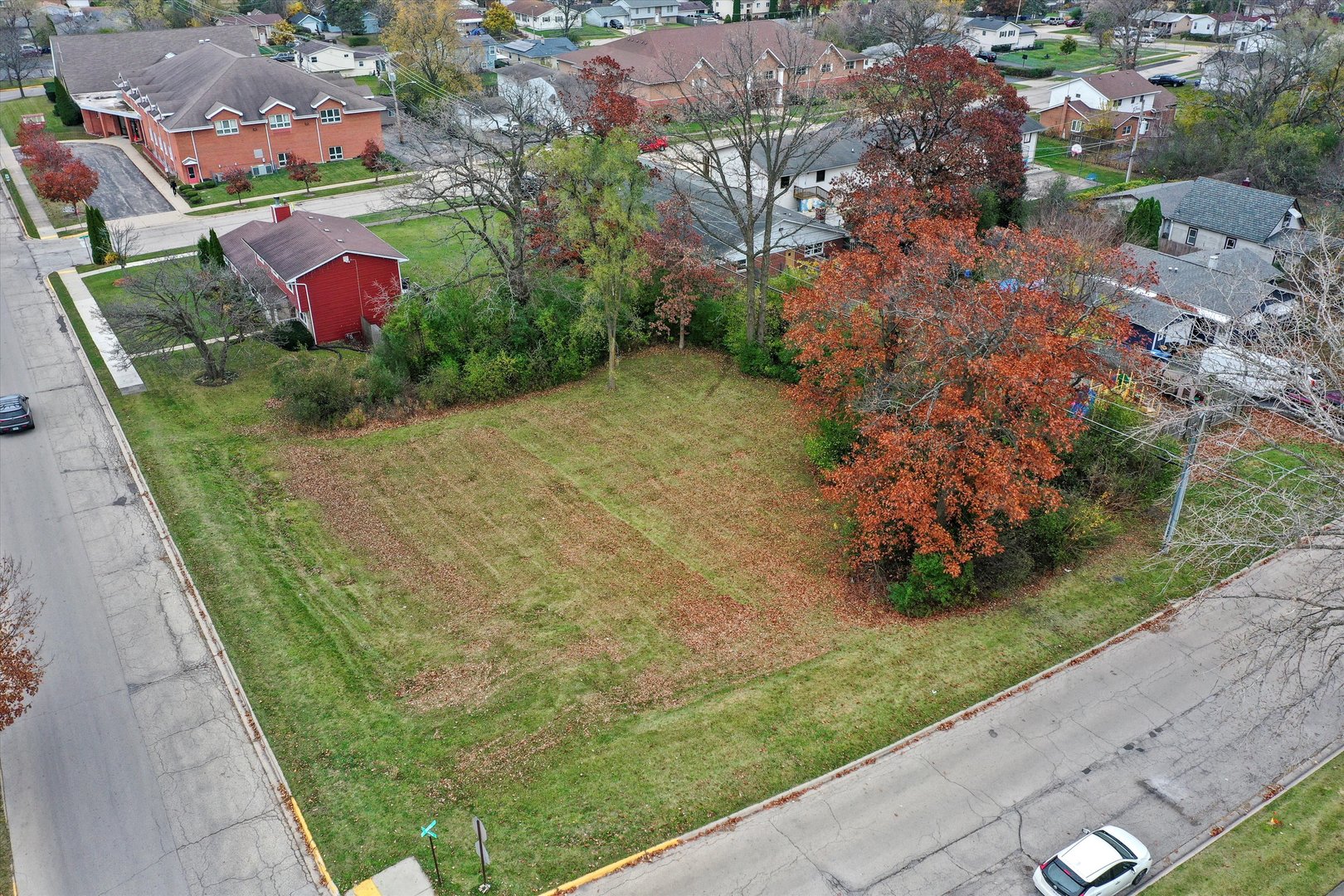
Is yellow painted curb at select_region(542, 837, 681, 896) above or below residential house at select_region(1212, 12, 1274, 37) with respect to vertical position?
below

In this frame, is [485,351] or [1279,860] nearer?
[1279,860]

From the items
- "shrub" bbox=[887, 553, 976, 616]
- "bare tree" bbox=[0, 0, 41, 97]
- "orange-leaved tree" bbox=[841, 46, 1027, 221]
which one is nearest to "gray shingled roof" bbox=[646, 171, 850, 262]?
"orange-leaved tree" bbox=[841, 46, 1027, 221]

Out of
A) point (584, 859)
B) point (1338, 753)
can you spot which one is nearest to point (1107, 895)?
point (1338, 753)

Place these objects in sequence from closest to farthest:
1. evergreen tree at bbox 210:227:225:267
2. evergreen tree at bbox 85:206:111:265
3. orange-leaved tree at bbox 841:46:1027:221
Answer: orange-leaved tree at bbox 841:46:1027:221, evergreen tree at bbox 210:227:225:267, evergreen tree at bbox 85:206:111:265

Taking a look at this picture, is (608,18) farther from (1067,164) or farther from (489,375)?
(489,375)

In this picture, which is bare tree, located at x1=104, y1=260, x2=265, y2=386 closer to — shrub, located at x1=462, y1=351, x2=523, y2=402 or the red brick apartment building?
shrub, located at x1=462, y1=351, x2=523, y2=402

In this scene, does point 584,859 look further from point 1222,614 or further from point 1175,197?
A: point 1175,197

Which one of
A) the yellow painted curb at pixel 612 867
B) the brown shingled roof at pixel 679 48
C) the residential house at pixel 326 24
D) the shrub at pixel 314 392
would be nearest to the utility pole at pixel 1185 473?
the yellow painted curb at pixel 612 867
